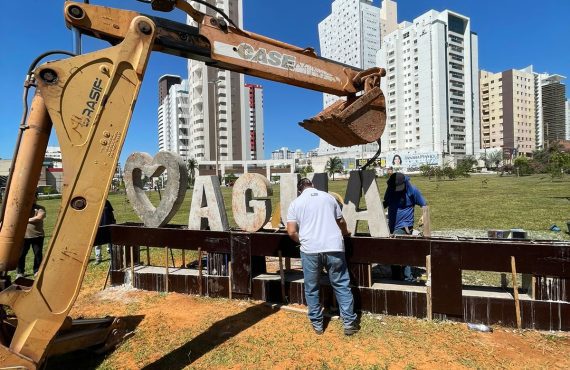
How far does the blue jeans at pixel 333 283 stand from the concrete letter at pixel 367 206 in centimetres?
117

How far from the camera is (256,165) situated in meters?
92.2

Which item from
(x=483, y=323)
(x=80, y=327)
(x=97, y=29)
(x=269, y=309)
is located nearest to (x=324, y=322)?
(x=269, y=309)

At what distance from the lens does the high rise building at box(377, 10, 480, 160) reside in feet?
327

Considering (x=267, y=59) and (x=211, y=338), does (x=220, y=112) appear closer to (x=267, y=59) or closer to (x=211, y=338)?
(x=267, y=59)

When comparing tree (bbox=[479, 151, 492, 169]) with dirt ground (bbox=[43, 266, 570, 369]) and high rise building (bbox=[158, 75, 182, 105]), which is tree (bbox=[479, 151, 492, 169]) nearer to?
dirt ground (bbox=[43, 266, 570, 369])

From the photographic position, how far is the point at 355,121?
5484 mm

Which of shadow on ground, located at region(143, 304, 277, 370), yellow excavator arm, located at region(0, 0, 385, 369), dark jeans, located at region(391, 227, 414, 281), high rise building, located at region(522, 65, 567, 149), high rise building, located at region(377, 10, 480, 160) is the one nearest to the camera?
yellow excavator arm, located at region(0, 0, 385, 369)

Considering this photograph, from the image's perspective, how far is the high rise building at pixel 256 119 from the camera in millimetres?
120238

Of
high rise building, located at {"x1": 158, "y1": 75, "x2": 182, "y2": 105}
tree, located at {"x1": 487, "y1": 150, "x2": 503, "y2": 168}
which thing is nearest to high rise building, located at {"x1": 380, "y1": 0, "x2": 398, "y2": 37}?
tree, located at {"x1": 487, "y1": 150, "x2": 503, "y2": 168}

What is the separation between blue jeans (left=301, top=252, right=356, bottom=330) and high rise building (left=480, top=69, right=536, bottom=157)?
134910 millimetres

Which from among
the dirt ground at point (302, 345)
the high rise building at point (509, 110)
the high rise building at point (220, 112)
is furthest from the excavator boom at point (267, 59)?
the high rise building at point (509, 110)

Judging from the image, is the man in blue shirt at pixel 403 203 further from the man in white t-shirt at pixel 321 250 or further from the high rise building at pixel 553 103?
the high rise building at pixel 553 103

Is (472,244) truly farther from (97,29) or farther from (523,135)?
(523,135)

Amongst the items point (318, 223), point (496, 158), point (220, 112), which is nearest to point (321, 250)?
point (318, 223)
